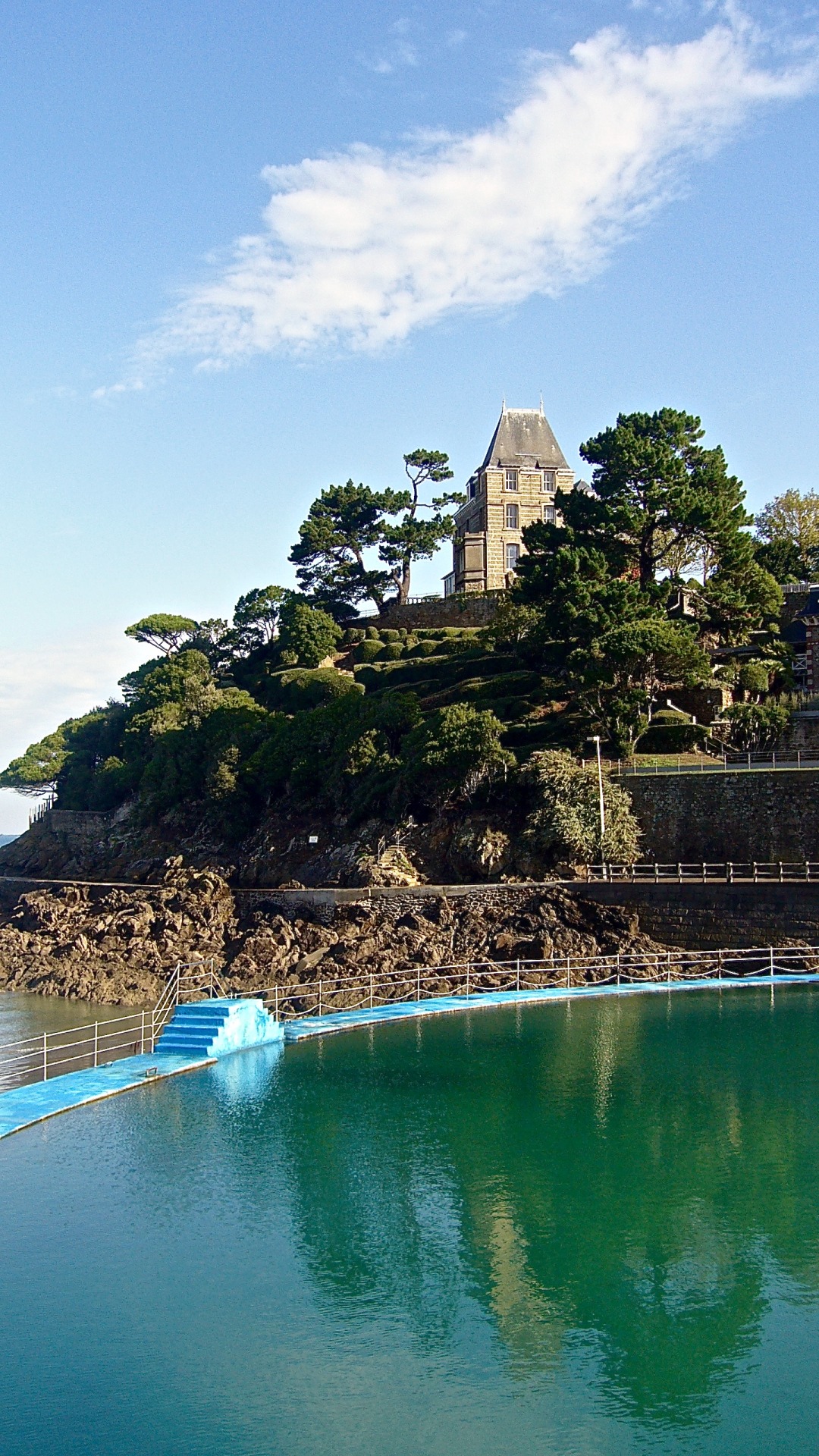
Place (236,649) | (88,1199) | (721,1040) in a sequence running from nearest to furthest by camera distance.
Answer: (88,1199)
(721,1040)
(236,649)

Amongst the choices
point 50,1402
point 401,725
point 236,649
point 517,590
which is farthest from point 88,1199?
point 236,649

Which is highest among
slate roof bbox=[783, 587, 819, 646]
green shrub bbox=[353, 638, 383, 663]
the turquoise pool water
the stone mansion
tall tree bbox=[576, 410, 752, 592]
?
the stone mansion

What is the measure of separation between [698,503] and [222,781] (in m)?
26.2

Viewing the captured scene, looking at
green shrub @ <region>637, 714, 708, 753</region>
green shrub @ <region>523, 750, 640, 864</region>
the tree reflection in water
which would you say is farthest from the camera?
green shrub @ <region>637, 714, 708, 753</region>

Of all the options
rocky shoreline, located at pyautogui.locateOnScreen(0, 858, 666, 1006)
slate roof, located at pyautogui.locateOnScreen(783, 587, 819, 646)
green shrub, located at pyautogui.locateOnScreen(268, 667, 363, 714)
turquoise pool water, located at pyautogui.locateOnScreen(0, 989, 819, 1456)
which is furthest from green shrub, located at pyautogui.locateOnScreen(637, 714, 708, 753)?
turquoise pool water, located at pyautogui.locateOnScreen(0, 989, 819, 1456)

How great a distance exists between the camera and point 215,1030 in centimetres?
2734

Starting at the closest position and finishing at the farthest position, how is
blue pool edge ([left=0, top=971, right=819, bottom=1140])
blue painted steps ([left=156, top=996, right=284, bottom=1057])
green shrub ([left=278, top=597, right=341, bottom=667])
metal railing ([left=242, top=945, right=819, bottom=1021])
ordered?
blue pool edge ([left=0, top=971, right=819, bottom=1140]) < blue painted steps ([left=156, top=996, right=284, bottom=1057]) < metal railing ([left=242, top=945, right=819, bottom=1021]) < green shrub ([left=278, top=597, right=341, bottom=667])

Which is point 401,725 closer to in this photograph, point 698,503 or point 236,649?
point 698,503

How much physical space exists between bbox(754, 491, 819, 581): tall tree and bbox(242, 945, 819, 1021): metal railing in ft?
112

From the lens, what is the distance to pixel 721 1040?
1141 inches

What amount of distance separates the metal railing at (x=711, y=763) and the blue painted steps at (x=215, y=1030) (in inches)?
892

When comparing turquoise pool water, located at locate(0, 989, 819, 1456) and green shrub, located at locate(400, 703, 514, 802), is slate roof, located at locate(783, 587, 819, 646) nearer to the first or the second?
green shrub, located at locate(400, 703, 514, 802)

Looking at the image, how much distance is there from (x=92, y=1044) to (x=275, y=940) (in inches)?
459

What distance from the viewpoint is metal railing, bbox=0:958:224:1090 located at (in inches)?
1101
